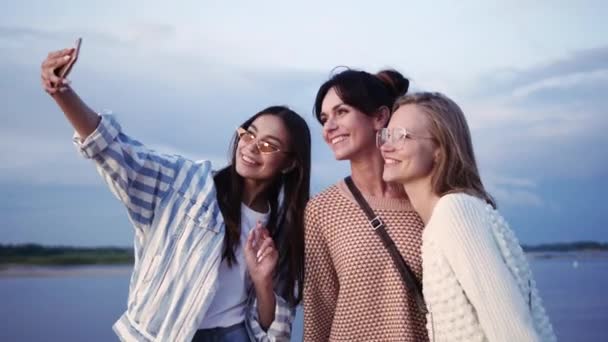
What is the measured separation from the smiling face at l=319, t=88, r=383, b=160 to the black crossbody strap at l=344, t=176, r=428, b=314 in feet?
0.82

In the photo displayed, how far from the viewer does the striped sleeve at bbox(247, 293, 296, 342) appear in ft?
11.6

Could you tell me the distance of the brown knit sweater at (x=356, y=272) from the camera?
3.45 metres

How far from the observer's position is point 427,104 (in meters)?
3.22

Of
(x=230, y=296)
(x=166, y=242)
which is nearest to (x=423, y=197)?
(x=230, y=296)

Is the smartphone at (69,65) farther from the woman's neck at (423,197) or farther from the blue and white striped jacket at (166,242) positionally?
the woman's neck at (423,197)

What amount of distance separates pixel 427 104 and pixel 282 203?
101cm

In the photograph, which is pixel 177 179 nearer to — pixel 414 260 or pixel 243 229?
pixel 243 229

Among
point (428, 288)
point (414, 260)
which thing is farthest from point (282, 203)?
point (428, 288)

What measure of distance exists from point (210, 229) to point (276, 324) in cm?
54

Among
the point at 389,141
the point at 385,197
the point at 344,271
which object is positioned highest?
the point at 389,141

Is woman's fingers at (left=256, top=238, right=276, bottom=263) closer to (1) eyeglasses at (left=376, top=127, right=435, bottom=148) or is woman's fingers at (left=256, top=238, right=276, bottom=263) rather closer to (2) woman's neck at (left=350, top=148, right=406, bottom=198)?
(2) woman's neck at (left=350, top=148, right=406, bottom=198)

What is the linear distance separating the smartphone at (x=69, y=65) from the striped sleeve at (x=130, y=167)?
0.87ft

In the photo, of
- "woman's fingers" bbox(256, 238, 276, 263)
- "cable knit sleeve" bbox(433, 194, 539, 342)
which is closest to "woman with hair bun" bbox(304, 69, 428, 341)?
"woman's fingers" bbox(256, 238, 276, 263)

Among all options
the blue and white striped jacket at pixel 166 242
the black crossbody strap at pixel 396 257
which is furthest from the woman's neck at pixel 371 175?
the blue and white striped jacket at pixel 166 242
